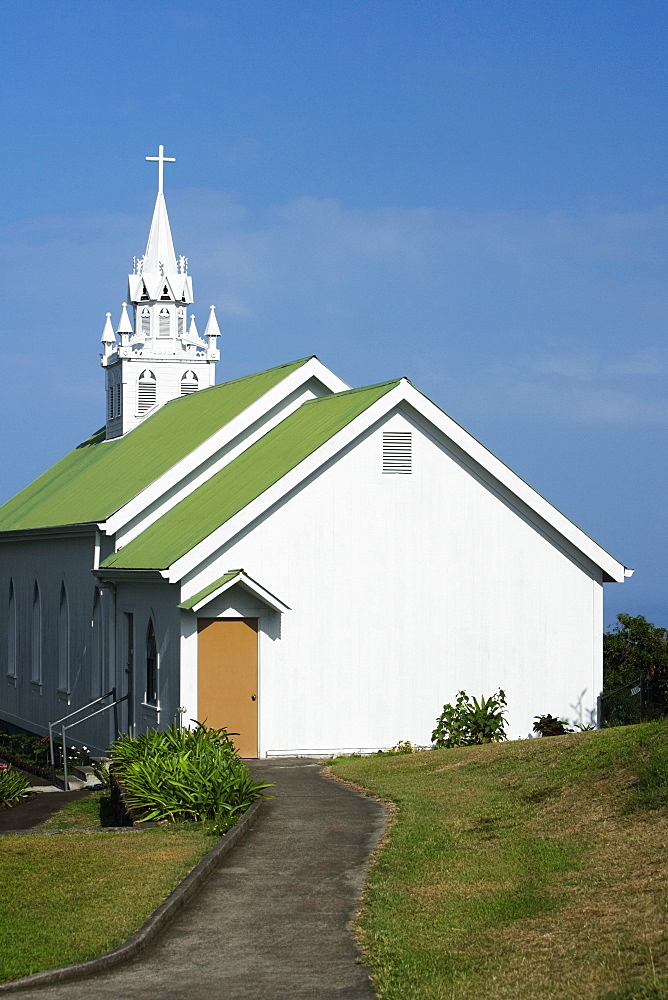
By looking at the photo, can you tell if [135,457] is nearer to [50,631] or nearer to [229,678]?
[50,631]

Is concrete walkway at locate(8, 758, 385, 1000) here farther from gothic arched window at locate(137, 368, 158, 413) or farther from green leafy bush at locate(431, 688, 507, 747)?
gothic arched window at locate(137, 368, 158, 413)

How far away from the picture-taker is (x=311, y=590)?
25312 millimetres

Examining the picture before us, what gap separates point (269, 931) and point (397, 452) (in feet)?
49.7

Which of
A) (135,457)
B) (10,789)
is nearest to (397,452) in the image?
(10,789)

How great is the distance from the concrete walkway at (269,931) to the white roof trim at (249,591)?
7.47m

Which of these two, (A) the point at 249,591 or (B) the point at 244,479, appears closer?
(A) the point at 249,591

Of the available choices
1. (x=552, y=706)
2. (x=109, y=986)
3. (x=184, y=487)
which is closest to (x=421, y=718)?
(x=552, y=706)

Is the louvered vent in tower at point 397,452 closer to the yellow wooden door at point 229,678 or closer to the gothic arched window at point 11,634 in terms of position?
the yellow wooden door at point 229,678

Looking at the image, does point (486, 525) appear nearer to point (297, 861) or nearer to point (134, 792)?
point (134, 792)

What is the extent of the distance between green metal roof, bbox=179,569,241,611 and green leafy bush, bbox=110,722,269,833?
4.53 meters

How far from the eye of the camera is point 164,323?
126 ft

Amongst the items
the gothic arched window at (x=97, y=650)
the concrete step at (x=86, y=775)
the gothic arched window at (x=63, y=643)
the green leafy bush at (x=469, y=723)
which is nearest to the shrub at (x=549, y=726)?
the green leafy bush at (x=469, y=723)

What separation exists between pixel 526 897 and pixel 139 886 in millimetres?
3593

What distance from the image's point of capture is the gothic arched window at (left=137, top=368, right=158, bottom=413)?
38.3 meters
